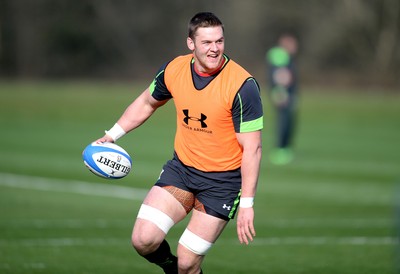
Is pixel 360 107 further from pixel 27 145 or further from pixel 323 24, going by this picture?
pixel 27 145

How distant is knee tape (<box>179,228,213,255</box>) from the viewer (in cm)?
791

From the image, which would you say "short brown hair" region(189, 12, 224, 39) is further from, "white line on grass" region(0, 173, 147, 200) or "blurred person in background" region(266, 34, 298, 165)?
"blurred person in background" region(266, 34, 298, 165)

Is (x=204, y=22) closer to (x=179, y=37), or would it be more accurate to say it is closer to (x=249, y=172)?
(x=249, y=172)

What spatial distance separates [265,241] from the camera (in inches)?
468

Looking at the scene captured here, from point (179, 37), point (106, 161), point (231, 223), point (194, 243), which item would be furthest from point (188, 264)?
point (179, 37)

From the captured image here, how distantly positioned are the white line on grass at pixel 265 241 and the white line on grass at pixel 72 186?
4156 millimetres

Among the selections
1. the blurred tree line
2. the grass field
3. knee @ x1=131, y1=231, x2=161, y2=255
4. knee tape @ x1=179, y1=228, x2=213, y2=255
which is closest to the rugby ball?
knee @ x1=131, y1=231, x2=161, y2=255

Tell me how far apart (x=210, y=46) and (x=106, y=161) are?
4.61ft

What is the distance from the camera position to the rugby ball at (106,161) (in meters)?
8.20

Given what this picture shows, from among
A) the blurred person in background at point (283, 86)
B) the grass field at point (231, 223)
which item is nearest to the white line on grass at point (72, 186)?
the grass field at point (231, 223)

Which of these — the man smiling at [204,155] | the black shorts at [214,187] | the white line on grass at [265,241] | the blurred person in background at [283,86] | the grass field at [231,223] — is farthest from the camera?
the blurred person in background at [283,86]

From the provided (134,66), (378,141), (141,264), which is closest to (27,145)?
(378,141)

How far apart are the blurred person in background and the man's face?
12804mm

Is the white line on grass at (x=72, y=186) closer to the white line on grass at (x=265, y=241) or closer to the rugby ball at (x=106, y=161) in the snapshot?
the white line on grass at (x=265, y=241)
